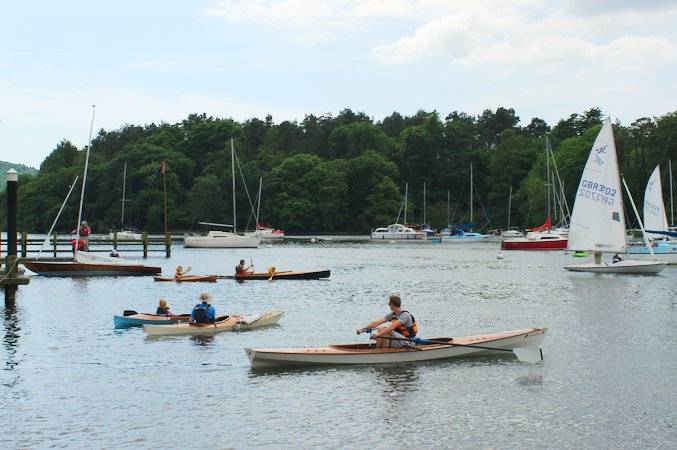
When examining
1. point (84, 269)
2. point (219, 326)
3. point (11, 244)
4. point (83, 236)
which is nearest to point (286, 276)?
point (84, 269)

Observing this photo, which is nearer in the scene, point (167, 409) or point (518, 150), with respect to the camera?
point (167, 409)

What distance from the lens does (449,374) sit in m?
25.2

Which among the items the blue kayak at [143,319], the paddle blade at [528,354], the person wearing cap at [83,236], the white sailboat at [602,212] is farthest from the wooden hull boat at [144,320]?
the white sailboat at [602,212]

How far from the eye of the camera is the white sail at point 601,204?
194ft

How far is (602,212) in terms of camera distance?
197ft

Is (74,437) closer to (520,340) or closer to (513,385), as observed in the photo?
(513,385)

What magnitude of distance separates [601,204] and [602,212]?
0.60m

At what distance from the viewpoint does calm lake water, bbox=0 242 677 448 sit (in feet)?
62.2

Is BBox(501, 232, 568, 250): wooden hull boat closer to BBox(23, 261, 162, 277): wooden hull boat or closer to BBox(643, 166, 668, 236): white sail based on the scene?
BBox(643, 166, 668, 236): white sail

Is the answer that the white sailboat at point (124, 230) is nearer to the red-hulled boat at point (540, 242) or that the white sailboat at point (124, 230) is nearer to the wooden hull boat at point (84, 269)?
the red-hulled boat at point (540, 242)

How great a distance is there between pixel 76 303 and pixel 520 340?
2596cm

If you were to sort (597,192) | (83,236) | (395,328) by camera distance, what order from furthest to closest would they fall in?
(83,236)
(597,192)
(395,328)

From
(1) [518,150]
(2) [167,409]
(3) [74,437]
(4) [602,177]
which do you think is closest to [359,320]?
(2) [167,409]

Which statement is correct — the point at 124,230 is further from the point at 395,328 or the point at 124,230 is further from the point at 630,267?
the point at 395,328
